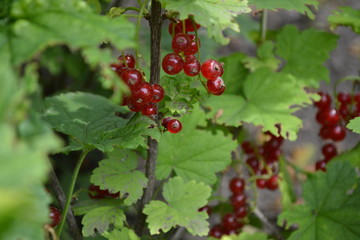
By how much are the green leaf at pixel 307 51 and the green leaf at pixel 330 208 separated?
49 centimetres

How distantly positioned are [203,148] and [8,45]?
107 centimetres

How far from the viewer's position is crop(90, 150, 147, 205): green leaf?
1.55m

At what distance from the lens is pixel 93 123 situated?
1692mm

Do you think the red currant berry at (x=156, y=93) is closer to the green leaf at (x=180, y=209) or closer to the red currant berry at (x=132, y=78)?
the red currant berry at (x=132, y=78)

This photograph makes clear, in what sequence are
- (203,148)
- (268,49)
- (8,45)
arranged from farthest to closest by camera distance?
(268,49), (203,148), (8,45)

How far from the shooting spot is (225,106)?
2061 mm

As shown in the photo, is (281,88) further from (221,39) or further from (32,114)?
(32,114)

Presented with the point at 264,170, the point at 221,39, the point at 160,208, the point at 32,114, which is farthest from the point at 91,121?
the point at 264,170

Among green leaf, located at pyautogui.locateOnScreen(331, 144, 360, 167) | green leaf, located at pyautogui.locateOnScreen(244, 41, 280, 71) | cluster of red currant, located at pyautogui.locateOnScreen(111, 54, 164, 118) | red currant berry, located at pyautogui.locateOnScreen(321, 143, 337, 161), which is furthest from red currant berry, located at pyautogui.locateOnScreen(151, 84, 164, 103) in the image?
red currant berry, located at pyautogui.locateOnScreen(321, 143, 337, 161)

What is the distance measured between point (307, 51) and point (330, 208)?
82 centimetres

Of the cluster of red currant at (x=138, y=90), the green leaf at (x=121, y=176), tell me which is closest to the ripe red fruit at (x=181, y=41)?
the cluster of red currant at (x=138, y=90)

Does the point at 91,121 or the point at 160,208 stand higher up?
the point at 91,121

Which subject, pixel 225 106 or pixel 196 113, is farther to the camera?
pixel 225 106

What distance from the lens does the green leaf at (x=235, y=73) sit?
220 centimetres
